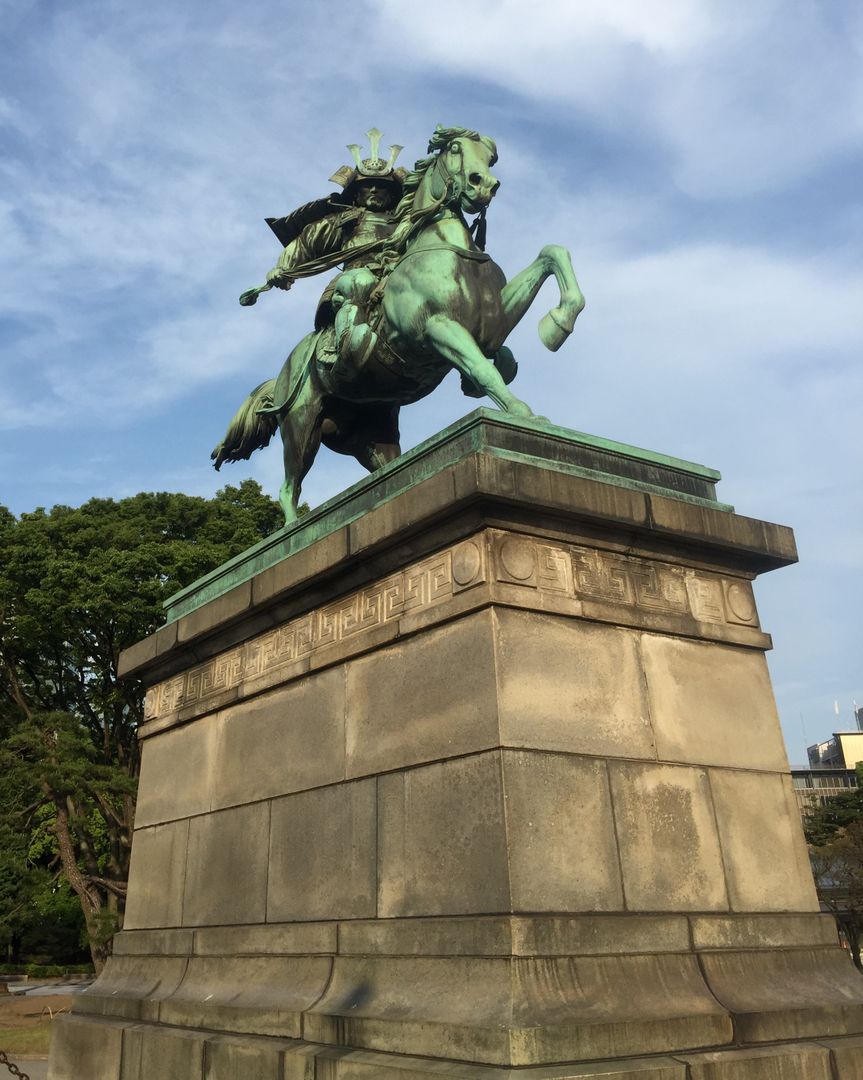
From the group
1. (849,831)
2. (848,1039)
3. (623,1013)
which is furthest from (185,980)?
(849,831)

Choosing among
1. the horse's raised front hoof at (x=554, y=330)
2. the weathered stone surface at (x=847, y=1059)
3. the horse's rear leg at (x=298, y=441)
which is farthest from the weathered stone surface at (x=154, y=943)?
the horse's raised front hoof at (x=554, y=330)

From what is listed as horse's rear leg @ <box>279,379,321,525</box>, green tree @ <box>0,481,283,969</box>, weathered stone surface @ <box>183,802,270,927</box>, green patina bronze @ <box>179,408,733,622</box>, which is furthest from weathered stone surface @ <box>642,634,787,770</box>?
green tree @ <box>0,481,283,969</box>

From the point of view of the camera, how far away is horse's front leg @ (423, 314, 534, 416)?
635 centimetres

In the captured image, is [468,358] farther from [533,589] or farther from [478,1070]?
[478,1070]

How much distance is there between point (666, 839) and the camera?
516cm

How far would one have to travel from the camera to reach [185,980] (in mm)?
6789

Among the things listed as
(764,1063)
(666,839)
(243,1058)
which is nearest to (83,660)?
(243,1058)

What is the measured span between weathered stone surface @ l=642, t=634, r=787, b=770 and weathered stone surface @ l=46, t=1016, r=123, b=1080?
4433 mm

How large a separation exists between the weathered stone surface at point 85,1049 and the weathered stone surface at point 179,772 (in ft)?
4.97

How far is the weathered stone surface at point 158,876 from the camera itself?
745 centimetres

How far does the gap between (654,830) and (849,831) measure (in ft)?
137

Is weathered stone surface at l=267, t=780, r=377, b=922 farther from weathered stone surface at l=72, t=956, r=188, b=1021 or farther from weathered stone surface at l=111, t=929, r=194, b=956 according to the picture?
weathered stone surface at l=72, t=956, r=188, b=1021

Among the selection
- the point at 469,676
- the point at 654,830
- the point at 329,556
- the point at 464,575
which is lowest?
the point at 654,830

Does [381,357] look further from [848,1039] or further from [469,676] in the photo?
[848,1039]
